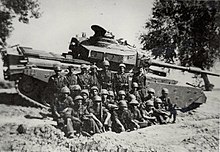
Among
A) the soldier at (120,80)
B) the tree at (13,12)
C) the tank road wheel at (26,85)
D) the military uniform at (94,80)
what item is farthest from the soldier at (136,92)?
the tree at (13,12)

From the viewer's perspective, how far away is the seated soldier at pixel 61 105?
397 cm

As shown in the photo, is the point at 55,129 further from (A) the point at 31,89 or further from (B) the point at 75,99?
(A) the point at 31,89

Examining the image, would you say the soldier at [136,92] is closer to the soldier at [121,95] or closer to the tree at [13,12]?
the soldier at [121,95]

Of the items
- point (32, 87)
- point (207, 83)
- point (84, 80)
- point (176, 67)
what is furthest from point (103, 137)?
point (207, 83)

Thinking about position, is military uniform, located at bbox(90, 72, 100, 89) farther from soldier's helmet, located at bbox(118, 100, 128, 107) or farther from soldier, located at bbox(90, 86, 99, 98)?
soldier's helmet, located at bbox(118, 100, 128, 107)

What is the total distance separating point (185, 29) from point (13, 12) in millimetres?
3531

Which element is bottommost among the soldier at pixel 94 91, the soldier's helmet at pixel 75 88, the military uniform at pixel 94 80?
the soldier at pixel 94 91

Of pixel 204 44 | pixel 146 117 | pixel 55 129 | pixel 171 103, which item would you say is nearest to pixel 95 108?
pixel 55 129

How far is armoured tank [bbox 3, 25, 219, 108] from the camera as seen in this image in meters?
4.60

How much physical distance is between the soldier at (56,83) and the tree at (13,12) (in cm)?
88

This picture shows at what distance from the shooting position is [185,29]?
6.09m

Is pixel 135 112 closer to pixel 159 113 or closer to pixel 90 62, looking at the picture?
pixel 159 113

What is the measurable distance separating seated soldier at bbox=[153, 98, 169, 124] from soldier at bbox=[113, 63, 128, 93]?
56 centimetres

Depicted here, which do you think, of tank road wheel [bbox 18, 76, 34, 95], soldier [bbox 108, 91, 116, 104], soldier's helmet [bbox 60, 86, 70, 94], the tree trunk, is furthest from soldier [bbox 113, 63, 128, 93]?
the tree trunk
